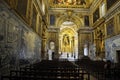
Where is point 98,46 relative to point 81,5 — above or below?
below

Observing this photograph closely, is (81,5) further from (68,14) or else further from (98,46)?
(98,46)

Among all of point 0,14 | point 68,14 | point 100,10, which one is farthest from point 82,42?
point 0,14

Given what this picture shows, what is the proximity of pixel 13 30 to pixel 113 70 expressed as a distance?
21.8ft

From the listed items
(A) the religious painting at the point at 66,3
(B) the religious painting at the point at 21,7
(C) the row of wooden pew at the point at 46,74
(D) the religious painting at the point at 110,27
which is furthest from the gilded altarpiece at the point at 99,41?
(C) the row of wooden pew at the point at 46,74

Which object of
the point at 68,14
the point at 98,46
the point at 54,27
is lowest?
the point at 98,46

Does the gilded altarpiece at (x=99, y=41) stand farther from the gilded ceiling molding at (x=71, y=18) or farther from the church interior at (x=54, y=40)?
the gilded ceiling molding at (x=71, y=18)

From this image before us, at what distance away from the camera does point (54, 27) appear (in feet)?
109

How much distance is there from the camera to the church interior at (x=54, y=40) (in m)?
7.64

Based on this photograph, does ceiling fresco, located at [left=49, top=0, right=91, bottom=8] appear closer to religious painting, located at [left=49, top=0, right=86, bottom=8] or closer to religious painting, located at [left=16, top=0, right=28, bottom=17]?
religious painting, located at [left=49, top=0, right=86, bottom=8]

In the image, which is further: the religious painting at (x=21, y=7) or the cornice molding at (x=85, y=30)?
the cornice molding at (x=85, y=30)

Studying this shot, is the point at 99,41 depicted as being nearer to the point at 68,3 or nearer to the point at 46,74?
the point at 68,3

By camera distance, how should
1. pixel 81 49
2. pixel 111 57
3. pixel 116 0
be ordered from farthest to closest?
pixel 81 49
pixel 111 57
pixel 116 0

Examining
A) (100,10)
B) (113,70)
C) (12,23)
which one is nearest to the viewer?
(12,23)

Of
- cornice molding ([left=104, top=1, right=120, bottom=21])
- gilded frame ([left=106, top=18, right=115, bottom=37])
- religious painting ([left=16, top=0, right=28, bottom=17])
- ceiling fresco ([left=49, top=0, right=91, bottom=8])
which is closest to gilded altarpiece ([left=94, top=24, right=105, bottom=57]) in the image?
gilded frame ([left=106, top=18, right=115, bottom=37])
